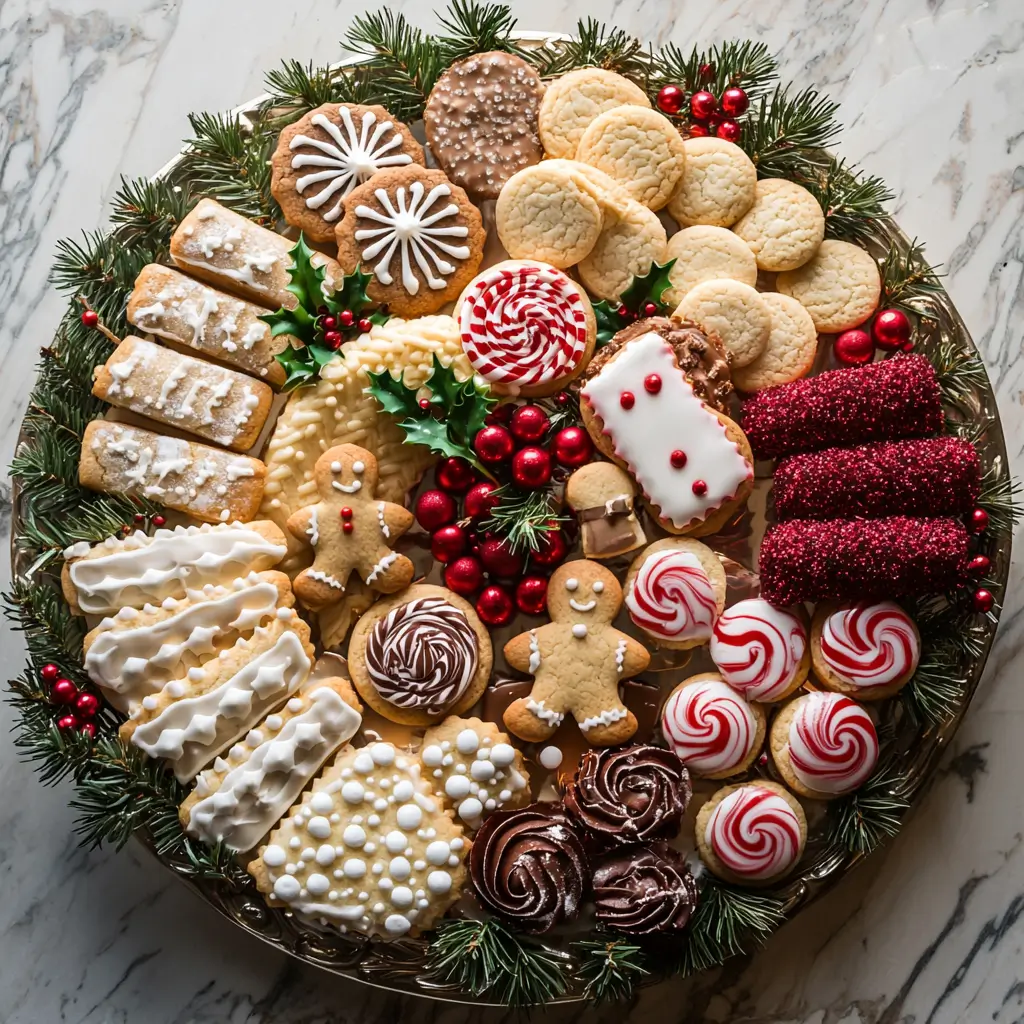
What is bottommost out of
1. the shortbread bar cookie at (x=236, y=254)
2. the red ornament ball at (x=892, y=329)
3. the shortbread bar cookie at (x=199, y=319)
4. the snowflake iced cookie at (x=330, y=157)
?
the shortbread bar cookie at (x=199, y=319)

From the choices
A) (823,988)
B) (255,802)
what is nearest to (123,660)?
(255,802)

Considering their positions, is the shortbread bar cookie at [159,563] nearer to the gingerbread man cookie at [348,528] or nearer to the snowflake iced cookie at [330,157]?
the gingerbread man cookie at [348,528]

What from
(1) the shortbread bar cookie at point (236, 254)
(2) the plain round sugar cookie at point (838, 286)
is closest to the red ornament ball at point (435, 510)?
(1) the shortbread bar cookie at point (236, 254)

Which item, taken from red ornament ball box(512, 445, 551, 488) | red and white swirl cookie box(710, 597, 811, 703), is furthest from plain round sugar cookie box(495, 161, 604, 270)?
red and white swirl cookie box(710, 597, 811, 703)

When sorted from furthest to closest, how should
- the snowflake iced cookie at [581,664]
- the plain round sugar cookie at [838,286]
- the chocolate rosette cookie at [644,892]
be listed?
1. the plain round sugar cookie at [838,286]
2. the snowflake iced cookie at [581,664]
3. the chocolate rosette cookie at [644,892]

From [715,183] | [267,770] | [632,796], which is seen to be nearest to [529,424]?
[715,183]

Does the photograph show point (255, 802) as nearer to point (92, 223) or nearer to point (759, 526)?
point (759, 526)

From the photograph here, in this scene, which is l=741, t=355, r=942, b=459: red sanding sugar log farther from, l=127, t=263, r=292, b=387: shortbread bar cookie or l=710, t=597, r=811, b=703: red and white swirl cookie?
l=127, t=263, r=292, b=387: shortbread bar cookie
